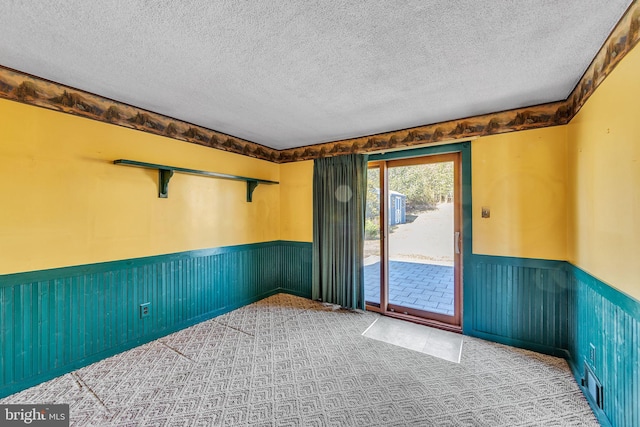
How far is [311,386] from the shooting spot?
2156mm

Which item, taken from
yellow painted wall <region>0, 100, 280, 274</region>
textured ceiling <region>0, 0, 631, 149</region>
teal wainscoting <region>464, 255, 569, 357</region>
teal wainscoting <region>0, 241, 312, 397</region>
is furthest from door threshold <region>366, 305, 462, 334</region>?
textured ceiling <region>0, 0, 631, 149</region>

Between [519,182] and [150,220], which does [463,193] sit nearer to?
[519,182]

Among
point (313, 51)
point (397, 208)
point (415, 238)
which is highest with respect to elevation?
point (313, 51)

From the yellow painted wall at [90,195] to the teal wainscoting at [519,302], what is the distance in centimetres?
325

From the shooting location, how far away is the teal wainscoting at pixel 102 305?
2068mm

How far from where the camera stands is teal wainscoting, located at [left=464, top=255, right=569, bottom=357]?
258 centimetres

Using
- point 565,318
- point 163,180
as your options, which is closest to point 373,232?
point 565,318

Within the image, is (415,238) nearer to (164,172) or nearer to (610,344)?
(610,344)

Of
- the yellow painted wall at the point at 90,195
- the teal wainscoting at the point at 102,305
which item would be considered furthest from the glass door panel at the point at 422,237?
the yellow painted wall at the point at 90,195

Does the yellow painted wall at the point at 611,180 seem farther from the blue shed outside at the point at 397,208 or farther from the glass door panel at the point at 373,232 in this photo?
the glass door panel at the point at 373,232

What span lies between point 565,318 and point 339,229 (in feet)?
8.57

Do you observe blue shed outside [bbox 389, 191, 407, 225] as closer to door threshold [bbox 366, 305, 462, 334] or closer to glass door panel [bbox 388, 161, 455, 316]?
glass door panel [bbox 388, 161, 455, 316]

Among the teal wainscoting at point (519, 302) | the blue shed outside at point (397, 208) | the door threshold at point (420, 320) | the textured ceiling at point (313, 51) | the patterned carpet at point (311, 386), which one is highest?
the textured ceiling at point (313, 51)

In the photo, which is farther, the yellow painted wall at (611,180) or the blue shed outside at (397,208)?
the blue shed outside at (397,208)
